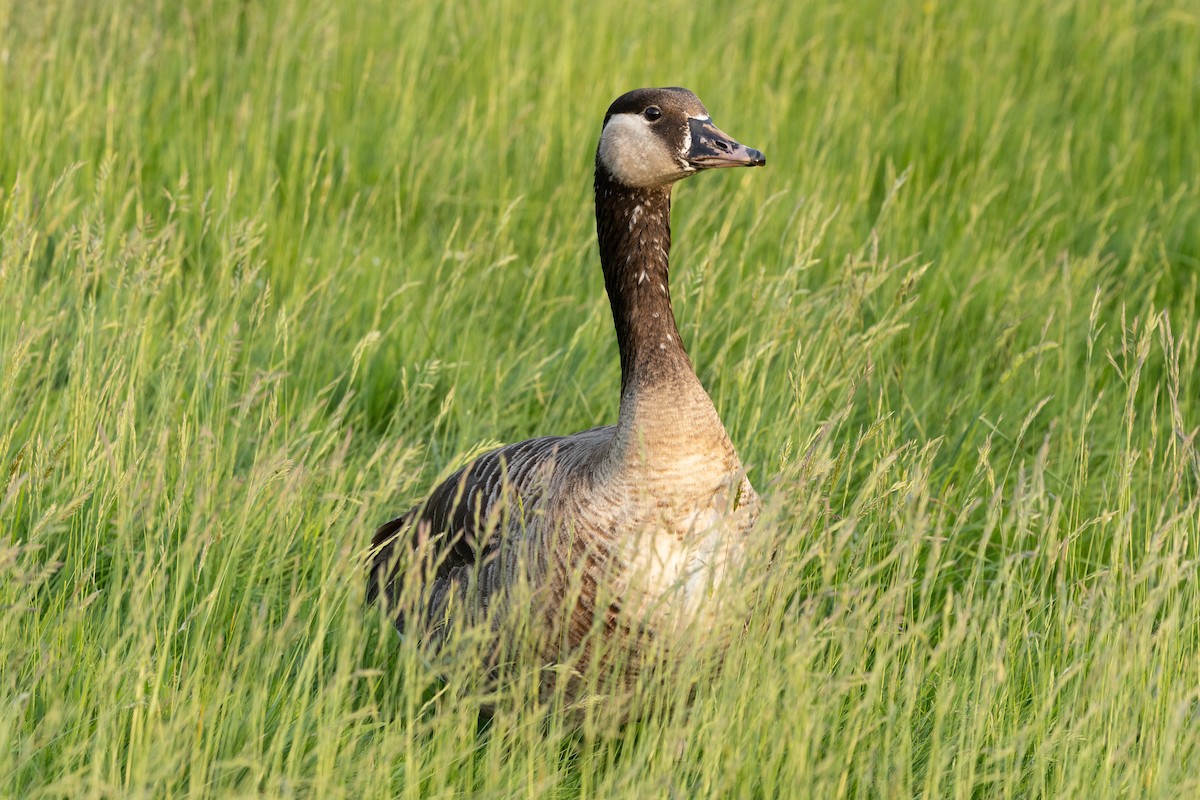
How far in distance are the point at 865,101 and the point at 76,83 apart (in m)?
3.91

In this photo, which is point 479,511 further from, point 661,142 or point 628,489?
point 661,142

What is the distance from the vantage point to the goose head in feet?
12.1

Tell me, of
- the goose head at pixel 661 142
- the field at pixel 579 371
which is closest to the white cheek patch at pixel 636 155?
the goose head at pixel 661 142

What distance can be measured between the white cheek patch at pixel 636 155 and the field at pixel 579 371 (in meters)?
0.76

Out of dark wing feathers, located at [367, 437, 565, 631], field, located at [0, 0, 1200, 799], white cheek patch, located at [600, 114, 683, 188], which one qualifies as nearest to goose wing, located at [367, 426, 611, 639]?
dark wing feathers, located at [367, 437, 565, 631]

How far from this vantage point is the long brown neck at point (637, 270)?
3688 mm

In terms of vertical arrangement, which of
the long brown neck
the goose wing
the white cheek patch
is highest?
the white cheek patch

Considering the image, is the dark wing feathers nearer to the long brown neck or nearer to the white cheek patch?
the long brown neck

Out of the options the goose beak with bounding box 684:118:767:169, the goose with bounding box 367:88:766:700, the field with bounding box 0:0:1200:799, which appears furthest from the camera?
the goose beak with bounding box 684:118:767:169

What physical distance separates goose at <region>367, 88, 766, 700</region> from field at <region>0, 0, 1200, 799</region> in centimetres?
20

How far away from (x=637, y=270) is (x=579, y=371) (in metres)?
1.24

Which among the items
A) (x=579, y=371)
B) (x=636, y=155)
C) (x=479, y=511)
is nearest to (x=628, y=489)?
(x=479, y=511)

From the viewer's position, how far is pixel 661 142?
146 inches

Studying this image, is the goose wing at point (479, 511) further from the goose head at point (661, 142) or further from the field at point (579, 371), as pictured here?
the goose head at point (661, 142)
